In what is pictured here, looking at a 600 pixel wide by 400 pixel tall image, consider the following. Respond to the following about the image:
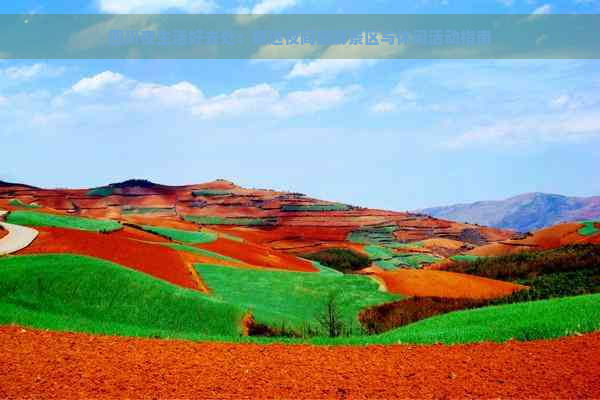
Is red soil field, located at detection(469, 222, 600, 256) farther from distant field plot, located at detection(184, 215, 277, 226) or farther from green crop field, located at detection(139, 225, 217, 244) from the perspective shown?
distant field plot, located at detection(184, 215, 277, 226)

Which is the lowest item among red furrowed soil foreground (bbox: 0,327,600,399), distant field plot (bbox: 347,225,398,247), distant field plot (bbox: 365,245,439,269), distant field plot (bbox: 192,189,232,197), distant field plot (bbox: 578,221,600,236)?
distant field plot (bbox: 365,245,439,269)

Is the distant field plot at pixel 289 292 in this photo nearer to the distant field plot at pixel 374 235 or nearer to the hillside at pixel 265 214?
the hillside at pixel 265 214

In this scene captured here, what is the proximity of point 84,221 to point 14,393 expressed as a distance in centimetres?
4685

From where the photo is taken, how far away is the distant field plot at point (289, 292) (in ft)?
96.8

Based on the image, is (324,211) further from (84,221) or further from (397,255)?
(84,221)

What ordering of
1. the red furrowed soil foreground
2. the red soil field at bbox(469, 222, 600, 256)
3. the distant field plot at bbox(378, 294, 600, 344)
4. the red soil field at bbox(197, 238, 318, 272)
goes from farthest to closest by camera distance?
the red soil field at bbox(469, 222, 600, 256) → the red soil field at bbox(197, 238, 318, 272) → the distant field plot at bbox(378, 294, 600, 344) → the red furrowed soil foreground

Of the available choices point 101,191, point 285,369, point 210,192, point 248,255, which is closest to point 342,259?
point 248,255

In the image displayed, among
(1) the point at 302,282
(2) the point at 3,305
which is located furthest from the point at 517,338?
(1) the point at 302,282

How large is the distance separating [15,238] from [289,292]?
17.1 metres

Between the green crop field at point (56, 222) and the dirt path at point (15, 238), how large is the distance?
4.99m

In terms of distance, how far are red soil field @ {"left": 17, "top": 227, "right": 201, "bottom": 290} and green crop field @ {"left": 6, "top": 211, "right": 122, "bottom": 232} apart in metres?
9.41

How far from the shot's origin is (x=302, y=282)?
1470 inches

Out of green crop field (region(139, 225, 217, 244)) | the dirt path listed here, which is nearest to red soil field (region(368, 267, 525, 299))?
the dirt path

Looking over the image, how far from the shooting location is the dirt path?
29.0m
